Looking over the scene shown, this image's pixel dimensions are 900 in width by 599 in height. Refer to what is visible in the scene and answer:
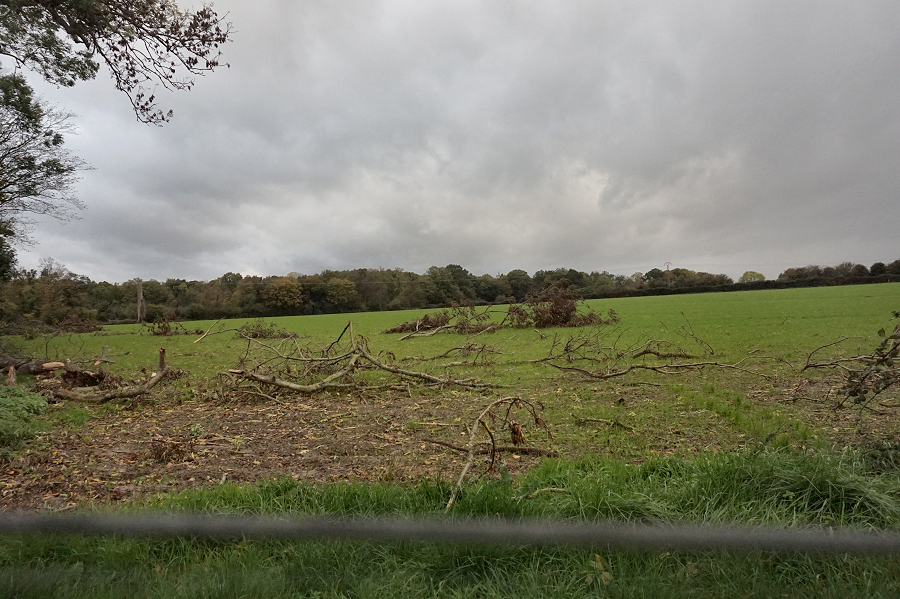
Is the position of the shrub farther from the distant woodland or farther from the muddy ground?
the distant woodland

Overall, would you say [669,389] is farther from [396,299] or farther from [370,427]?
[396,299]

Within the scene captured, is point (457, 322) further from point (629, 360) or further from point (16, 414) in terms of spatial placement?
point (16, 414)

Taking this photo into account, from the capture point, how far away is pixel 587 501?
3090 millimetres

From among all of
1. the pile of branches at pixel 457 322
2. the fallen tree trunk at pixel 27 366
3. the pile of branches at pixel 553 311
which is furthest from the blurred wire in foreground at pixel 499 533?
the pile of branches at pixel 553 311

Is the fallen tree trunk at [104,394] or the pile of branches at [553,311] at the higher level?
the pile of branches at [553,311]

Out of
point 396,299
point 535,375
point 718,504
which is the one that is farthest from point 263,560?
point 396,299

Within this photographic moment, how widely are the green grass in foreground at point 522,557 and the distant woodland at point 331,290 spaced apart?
66.4 feet

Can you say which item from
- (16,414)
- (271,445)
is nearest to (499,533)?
(271,445)

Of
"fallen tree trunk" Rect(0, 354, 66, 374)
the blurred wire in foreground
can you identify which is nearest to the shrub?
"fallen tree trunk" Rect(0, 354, 66, 374)

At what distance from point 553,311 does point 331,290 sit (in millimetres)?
50217

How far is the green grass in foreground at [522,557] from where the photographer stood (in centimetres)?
228

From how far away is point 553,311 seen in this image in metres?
22.1

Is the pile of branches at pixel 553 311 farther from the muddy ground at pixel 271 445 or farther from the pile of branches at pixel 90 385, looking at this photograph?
the pile of branches at pixel 90 385

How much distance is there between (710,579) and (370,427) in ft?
15.1
